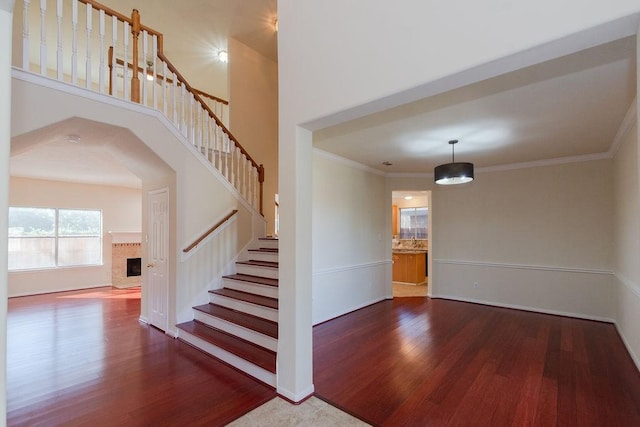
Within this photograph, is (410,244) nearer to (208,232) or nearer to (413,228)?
(413,228)

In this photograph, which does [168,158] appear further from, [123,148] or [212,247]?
[212,247]

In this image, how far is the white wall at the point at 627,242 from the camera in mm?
3223

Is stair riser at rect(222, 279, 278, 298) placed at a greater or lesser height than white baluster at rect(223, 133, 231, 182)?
lesser

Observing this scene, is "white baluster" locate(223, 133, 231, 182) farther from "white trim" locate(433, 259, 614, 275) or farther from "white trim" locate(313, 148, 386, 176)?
"white trim" locate(433, 259, 614, 275)

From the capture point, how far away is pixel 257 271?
454cm

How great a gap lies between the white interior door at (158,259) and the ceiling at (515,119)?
2.50 m

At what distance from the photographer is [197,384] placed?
286 centimetres

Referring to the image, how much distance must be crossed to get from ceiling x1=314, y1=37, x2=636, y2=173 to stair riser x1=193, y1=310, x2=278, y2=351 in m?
2.52

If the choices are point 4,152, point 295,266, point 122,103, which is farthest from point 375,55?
point 122,103

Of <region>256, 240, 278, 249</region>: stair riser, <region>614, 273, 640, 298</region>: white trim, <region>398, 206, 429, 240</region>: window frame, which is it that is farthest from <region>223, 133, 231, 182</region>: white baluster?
<region>398, 206, 429, 240</region>: window frame

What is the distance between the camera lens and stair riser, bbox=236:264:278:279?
4.32 metres

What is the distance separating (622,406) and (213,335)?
3986 millimetres

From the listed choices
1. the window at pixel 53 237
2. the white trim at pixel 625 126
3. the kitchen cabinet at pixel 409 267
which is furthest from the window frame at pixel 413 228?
the window at pixel 53 237

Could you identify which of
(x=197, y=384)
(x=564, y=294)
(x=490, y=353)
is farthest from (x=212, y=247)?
Result: (x=564, y=294)
